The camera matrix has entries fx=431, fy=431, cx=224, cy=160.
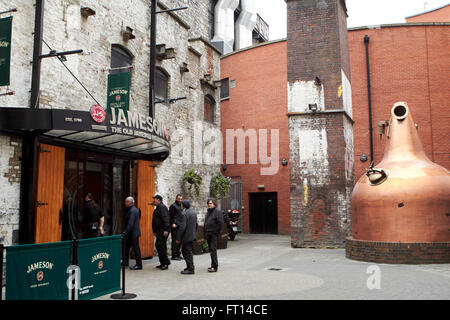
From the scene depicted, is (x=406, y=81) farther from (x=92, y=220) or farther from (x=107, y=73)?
(x=92, y=220)

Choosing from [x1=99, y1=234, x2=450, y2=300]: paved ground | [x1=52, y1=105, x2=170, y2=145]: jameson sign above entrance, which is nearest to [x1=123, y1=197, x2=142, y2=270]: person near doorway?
[x1=99, y1=234, x2=450, y2=300]: paved ground

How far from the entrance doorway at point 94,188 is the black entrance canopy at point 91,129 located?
37 centimetres

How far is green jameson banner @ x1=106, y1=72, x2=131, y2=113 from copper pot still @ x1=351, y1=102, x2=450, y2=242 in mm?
6535

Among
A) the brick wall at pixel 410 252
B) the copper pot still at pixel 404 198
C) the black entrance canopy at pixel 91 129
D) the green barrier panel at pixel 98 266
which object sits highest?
the black entrance canopy at pixel 91 129

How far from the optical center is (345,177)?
14.5 meters

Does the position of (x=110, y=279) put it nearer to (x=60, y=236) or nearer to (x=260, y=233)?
(x=60, y=236)

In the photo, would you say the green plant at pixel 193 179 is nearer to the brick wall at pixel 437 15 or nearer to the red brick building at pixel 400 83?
the red brick building at pixel 400 83

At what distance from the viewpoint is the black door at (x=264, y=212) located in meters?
22.8

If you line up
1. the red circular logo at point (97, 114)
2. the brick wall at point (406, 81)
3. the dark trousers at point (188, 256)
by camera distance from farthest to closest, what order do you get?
the brick wall at point (406, 81) → the dark trousers at point (188, 256) → the red circular logo at point (97, 114)

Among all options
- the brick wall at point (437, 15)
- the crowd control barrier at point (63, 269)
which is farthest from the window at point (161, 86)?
the brick wall at point (437, 15)

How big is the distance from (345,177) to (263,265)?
5289 mm

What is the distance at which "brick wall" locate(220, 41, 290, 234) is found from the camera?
22.6 meters

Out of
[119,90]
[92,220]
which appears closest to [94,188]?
[92,220]
